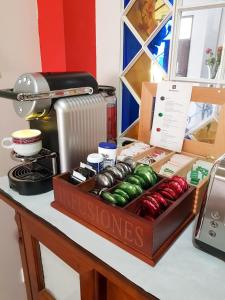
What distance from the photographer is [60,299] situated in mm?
815

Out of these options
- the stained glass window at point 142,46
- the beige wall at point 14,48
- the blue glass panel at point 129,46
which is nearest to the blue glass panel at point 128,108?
the stained glass window at point 142,46

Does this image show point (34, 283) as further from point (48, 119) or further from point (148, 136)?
point (148, 136)

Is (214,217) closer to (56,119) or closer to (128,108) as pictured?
(56,119)

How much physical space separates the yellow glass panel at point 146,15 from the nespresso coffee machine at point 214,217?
0.69 m

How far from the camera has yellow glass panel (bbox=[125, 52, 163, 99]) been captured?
3.44 ft

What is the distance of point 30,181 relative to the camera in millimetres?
737

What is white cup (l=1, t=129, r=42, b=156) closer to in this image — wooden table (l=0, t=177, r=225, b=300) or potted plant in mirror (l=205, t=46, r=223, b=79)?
wooden table (l=0, t=177, r=225, b=300)

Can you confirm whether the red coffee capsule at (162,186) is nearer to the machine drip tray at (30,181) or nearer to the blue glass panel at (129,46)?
the machine drip tray at (30,181)

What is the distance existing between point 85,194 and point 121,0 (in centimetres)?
86

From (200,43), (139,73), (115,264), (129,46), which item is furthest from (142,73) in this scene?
(115,264)

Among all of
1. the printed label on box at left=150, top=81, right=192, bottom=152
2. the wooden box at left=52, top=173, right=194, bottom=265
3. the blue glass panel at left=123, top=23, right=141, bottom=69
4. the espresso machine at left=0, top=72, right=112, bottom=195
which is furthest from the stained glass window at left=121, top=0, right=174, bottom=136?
the wooden box at left=52, top=173, right=194, bottom=265

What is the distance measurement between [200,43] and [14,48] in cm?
90

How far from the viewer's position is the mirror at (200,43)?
89 centimetres

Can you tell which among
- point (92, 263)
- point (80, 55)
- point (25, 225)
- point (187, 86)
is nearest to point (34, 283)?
point (25, 225)
